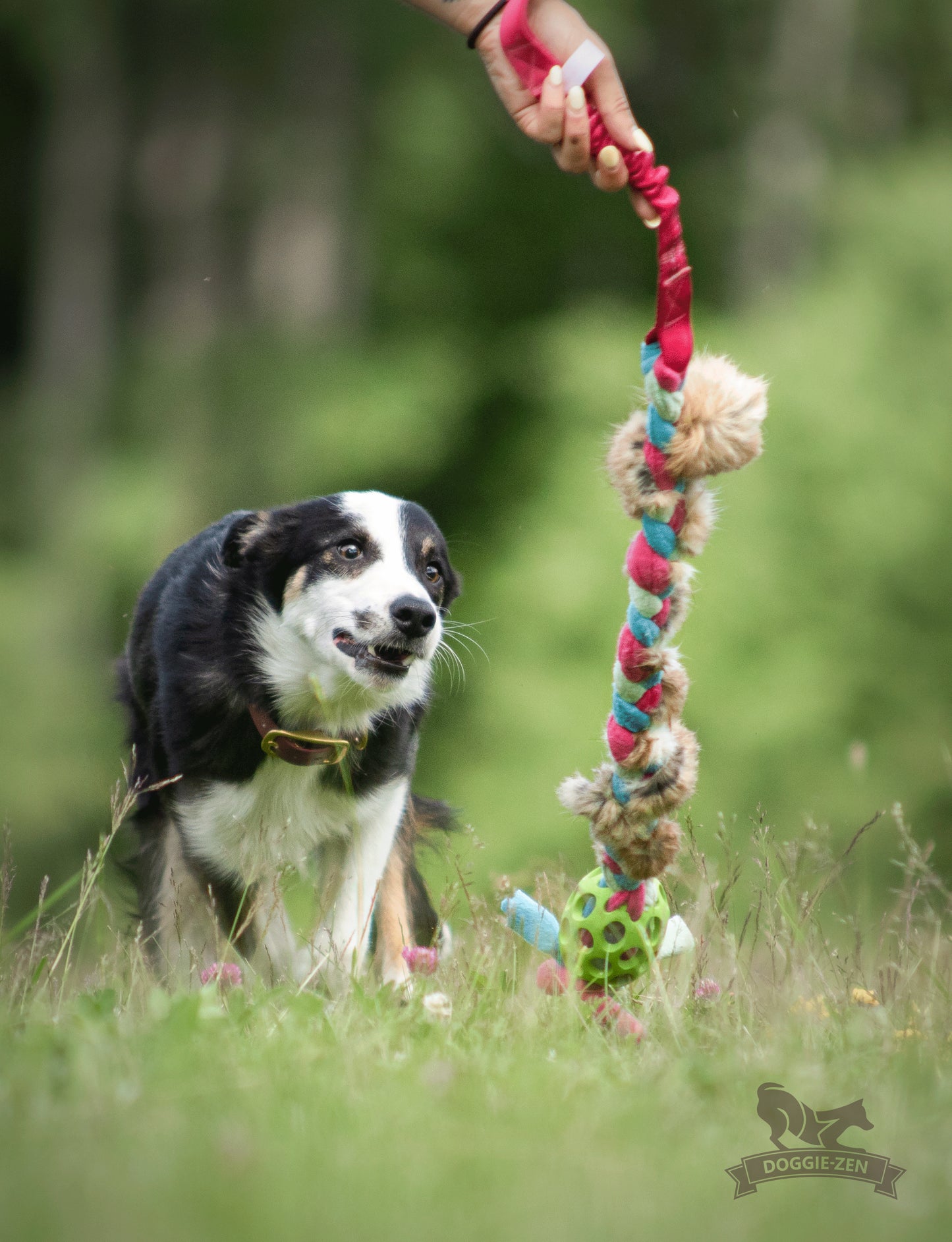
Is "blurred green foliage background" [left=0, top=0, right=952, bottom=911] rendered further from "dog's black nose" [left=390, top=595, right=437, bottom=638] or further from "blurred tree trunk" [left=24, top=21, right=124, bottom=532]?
"dog's black nose" [left=390, top=595, right=437, bottom=638]

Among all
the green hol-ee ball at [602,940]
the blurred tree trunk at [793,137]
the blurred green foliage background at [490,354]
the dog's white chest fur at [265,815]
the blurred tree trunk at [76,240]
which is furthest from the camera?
the blurred tree trunk at [76,240]

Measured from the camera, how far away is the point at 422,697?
406cm

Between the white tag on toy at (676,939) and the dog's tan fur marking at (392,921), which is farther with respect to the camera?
the dog's tan fur marking at (392,921)

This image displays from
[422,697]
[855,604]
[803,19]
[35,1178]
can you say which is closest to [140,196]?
[803,19]

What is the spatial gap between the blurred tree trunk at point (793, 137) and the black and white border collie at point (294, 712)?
6.29m

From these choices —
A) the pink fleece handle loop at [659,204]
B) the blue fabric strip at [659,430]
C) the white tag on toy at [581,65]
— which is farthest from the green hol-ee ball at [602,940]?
the white tag on toy at [581,65]

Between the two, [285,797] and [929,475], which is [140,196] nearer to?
[929,475]

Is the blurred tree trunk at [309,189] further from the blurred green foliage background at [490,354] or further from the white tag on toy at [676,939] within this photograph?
the white tag on toy at [676,939]

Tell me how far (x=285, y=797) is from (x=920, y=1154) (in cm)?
211

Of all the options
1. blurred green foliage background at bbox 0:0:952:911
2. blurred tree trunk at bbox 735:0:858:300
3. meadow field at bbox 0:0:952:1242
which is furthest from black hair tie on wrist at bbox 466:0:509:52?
blurred tree trunk at bbox 735:0:858:300

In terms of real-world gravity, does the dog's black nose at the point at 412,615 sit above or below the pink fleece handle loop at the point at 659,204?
below

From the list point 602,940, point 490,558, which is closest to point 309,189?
point 490,558

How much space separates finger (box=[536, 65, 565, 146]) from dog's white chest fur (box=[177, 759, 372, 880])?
1.85 m

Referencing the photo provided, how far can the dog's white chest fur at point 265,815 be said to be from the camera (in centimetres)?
367
